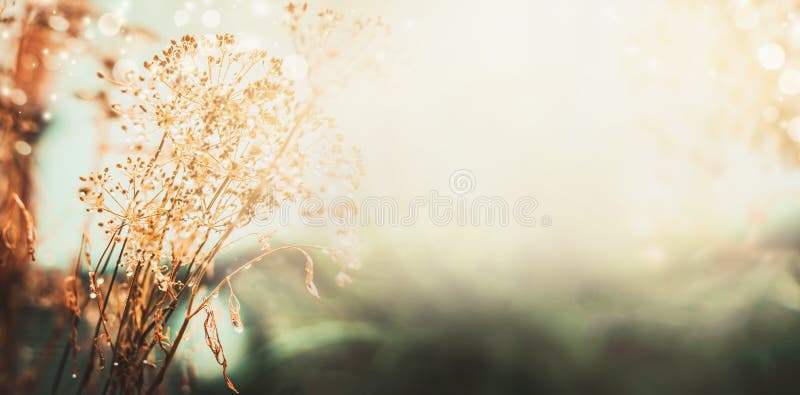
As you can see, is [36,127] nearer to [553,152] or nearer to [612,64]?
[553,152]

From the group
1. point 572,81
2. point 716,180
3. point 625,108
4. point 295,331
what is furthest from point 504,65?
point 295,331

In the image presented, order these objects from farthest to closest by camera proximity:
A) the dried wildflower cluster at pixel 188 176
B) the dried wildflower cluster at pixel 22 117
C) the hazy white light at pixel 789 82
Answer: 1. the hazy white light at pixel 789 82
2. the dried wildflower cluster at pixel 22 117
3. the dried wildflower cluster at pixel 188 176

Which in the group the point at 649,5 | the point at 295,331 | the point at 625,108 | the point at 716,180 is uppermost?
the point at 649,5

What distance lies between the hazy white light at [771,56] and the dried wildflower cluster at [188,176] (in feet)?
3.45

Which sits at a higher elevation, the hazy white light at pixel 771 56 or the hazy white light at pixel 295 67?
the hazy white light at pixel 771 56

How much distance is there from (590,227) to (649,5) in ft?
1.65

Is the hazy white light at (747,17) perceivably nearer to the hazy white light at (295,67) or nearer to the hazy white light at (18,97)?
the hazy white light at (295,67)

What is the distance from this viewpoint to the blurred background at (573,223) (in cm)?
105

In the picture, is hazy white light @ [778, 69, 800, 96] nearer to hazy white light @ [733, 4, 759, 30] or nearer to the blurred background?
the blurred background

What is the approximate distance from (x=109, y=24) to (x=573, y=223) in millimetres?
937

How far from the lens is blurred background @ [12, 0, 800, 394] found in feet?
3.44

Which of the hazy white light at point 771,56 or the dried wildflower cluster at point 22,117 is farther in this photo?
the hazy white light at point 771,56

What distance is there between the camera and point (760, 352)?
42.4 inches

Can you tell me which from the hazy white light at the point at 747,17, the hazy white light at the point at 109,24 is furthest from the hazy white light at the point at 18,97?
the hazy white light at the point at 747,17
